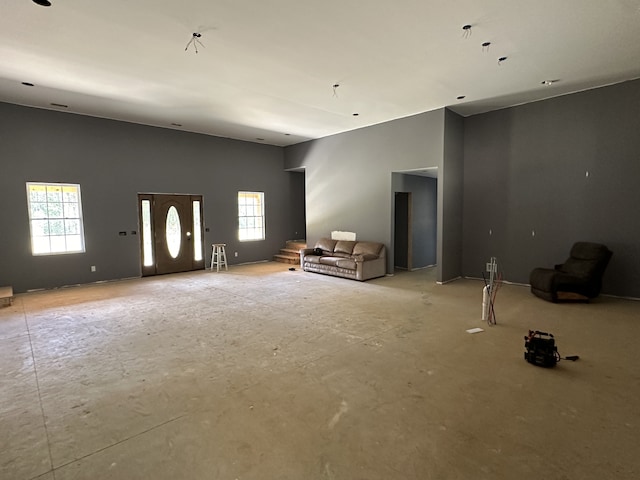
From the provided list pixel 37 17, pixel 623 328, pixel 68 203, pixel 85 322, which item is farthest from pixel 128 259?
pixel 623 328

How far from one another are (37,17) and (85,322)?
351 cm

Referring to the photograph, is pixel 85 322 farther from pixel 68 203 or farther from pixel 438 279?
pixel 438 279

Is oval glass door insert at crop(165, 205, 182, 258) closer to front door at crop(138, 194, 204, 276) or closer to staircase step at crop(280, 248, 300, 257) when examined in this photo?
front door at crop(138, 194, 204, 276)

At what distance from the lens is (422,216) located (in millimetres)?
8289

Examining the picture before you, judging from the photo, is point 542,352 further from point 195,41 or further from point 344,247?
point 344,247

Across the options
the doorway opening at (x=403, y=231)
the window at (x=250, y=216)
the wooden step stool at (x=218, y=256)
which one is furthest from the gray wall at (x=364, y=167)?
the wooden step stool at (x=218, y=256)

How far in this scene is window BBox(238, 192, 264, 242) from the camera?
Answer: 9.20 m

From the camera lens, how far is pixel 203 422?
7.43ft

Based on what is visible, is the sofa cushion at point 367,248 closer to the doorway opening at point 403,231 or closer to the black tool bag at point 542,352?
the doorway opening at point 403,231

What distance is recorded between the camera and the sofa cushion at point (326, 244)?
819 cm

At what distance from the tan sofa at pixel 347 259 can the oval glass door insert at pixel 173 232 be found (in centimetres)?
307

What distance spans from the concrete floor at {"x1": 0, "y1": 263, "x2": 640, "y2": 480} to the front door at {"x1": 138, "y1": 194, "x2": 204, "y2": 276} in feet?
9.32

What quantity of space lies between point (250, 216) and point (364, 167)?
3.64 m

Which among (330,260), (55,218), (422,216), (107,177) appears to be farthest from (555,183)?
(55,218)
